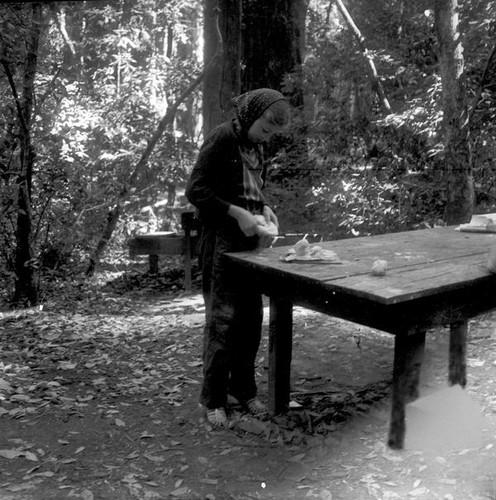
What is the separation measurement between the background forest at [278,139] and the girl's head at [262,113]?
135 inches

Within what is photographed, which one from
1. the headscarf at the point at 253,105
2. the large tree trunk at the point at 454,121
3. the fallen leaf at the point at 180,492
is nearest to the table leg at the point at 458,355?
the headscarf at the point at 253,105

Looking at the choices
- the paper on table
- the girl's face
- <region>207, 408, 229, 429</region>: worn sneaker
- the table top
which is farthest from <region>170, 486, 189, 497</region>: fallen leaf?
the paper on table

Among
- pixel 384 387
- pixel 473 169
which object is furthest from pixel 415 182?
pixel 384 387

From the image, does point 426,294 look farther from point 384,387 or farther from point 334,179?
point 334,179

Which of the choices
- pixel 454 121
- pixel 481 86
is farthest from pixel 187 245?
pixel 481 86

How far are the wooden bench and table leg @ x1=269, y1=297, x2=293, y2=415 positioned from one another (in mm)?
4331

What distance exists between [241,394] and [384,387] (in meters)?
1.13

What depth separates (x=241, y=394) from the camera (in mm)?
4223

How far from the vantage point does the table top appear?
2.94m

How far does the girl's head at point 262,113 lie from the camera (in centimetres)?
369

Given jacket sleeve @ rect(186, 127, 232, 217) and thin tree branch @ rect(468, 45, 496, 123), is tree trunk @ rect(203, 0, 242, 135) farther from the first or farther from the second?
jacket sleeve @ rect(186, 127, 232, 217)

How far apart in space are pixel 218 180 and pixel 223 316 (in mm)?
802

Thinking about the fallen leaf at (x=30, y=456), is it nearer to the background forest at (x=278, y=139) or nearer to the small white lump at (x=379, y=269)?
the small white lump at (x=379, y=269)

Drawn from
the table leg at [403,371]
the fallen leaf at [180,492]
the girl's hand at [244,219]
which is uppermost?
the girl's hand at [244,219]
